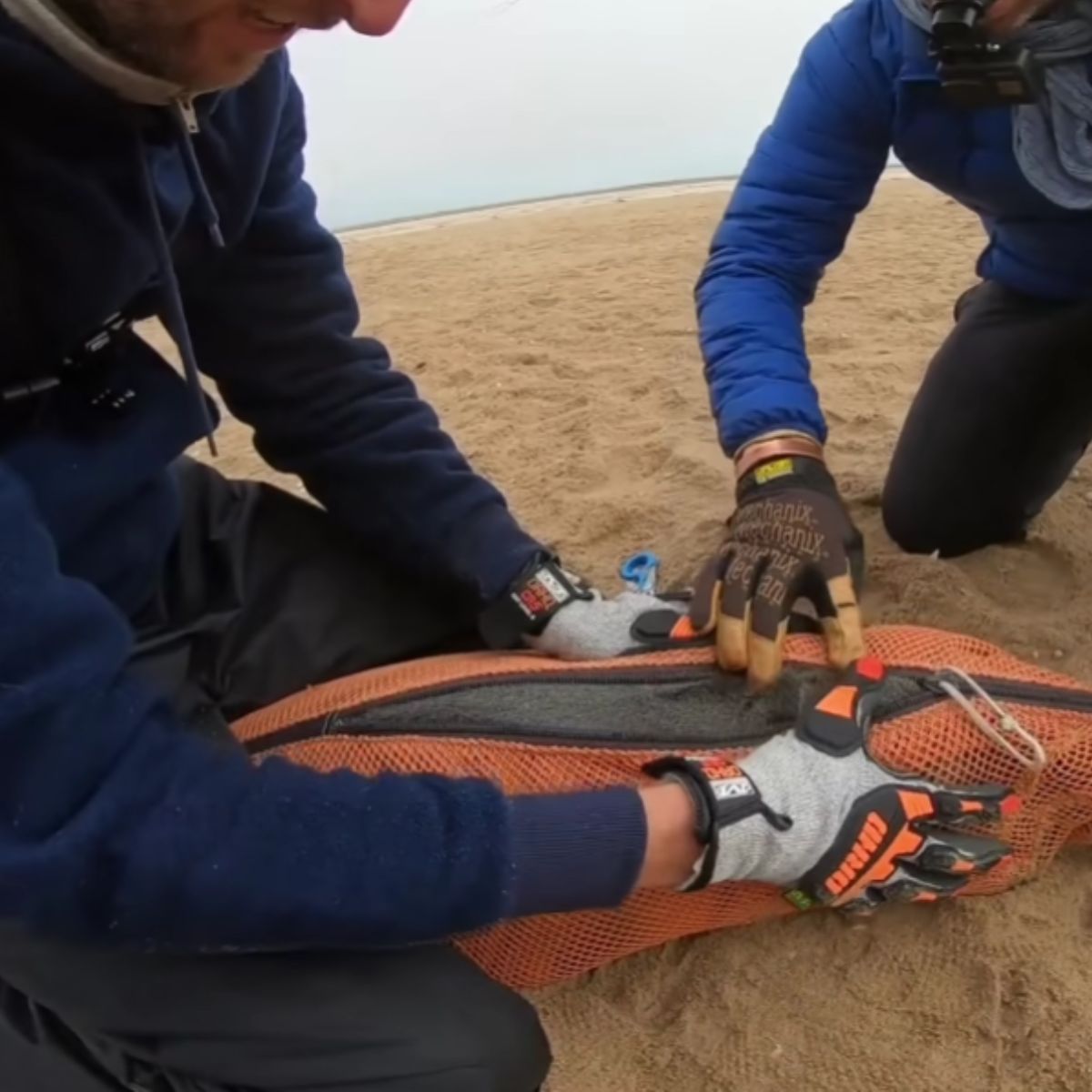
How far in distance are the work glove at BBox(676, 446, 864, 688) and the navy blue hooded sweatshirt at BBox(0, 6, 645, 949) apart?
0.72 ft

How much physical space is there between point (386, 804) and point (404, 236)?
108 inches

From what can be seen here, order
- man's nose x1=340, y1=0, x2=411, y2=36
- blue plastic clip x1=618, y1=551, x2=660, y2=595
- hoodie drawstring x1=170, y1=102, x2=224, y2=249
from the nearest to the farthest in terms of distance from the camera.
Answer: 1. man's nose x1=340, y1=0, x2=411, y2=36
2. hoodie drawstring x1=170, y1=102, x2=224, y2=249
3. blue plastic clip x1=618, y1=551, x2=660, y2=595

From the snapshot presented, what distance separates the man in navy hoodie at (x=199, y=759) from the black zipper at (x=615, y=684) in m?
0.06

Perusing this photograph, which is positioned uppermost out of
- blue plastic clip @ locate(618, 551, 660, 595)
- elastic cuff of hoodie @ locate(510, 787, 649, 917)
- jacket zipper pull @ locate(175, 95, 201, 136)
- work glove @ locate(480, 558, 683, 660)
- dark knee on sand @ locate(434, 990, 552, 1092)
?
jacket zipper pull @ locate(175, 95, 201, 136)

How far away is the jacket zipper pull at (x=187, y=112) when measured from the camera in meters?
0.79

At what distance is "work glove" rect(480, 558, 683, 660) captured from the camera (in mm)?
1117

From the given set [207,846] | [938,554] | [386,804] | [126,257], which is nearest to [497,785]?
[386,804]

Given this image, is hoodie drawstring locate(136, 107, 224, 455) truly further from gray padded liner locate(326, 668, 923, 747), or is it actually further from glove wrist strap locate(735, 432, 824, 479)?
glove wrist strap locate(735, 432, 824, 479)

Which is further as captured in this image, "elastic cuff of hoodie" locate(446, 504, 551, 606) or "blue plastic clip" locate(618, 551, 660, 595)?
"blue plastic clip" locate(618, 551, 660, 595)

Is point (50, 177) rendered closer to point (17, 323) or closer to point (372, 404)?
point (17, 323)

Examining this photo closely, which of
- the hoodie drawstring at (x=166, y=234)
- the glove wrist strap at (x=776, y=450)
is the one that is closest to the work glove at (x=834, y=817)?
the glove wrist strap at (x=776, y=450)

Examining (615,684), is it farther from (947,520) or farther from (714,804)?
(947,520)

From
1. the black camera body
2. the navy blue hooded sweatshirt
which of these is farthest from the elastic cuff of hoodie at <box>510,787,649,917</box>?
the black camera body

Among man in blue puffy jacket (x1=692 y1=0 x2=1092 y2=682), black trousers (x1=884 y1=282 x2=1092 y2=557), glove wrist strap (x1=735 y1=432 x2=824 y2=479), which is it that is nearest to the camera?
man in blue puffy jacket (x1=692 y1=0 x2=1092 y2=682)
